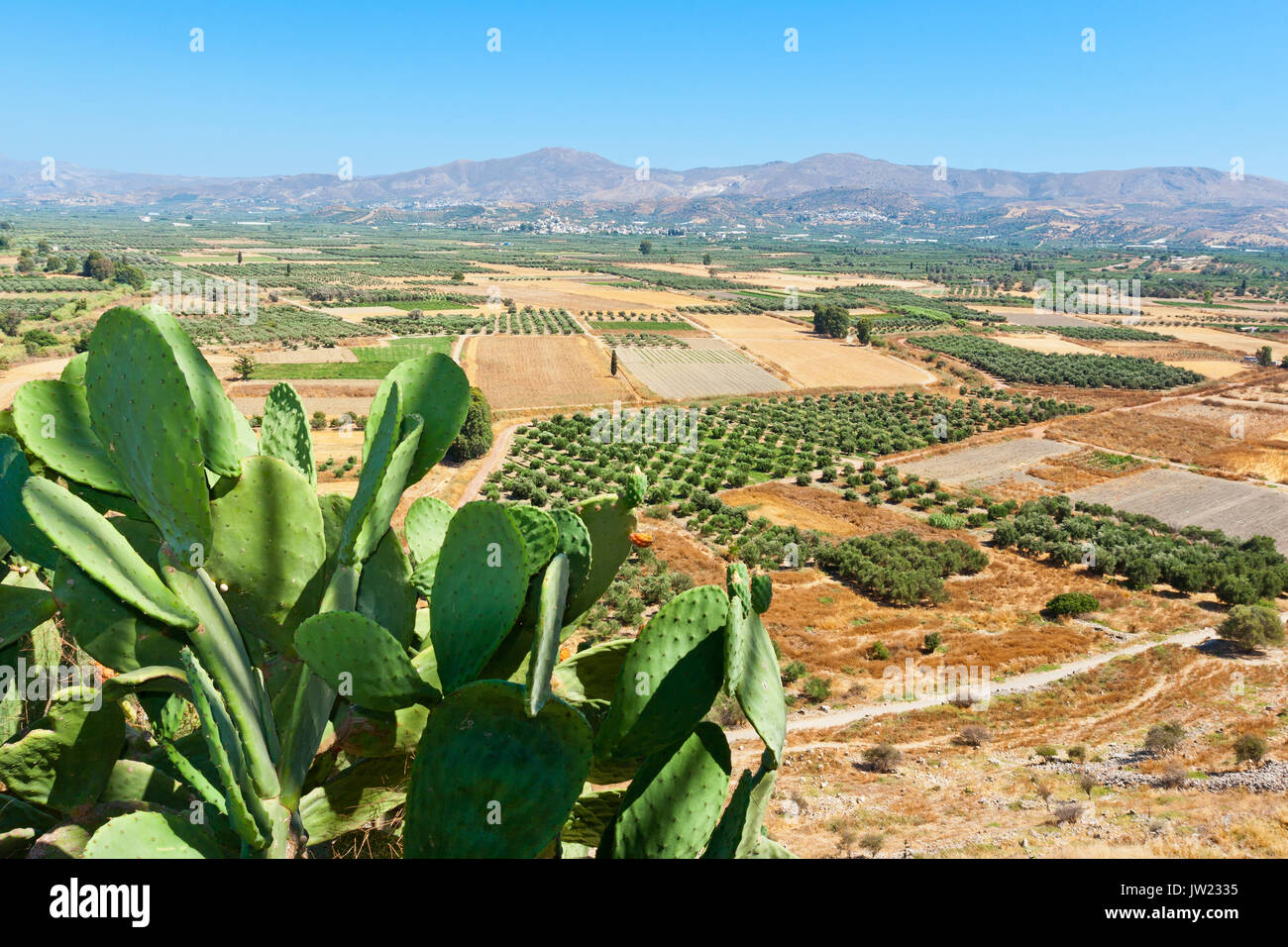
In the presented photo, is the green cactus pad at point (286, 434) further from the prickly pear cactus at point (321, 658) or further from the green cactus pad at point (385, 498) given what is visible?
the green cactus pad at point (385, 498)

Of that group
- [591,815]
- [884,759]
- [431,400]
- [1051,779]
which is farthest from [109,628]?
[1051,779]

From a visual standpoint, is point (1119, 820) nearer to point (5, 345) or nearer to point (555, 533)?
point (555, 533)

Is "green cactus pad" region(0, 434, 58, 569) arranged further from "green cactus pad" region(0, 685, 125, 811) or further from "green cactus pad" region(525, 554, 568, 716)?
"green cactus pad" region(525, 554, 568, 716)

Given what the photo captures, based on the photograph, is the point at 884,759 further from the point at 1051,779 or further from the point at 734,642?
the point at 734,642
